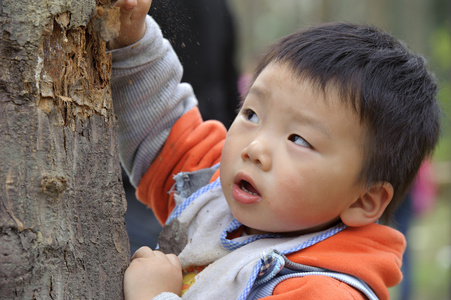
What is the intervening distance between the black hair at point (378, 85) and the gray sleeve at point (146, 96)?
0.24 m

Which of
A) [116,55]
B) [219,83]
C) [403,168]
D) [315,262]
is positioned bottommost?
[219,83]

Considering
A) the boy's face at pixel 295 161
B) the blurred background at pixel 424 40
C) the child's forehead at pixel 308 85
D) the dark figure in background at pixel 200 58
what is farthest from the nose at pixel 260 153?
the blurred background at pixel 424 40

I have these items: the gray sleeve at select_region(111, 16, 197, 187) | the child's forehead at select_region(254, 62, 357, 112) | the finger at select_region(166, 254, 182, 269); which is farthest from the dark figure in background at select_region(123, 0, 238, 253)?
the finger at select_region(166, 254, 182, 269)

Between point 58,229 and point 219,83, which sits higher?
point 58,229

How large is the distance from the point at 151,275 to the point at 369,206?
463 millimetres

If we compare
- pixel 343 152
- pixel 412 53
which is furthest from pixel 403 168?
pixel 412 53

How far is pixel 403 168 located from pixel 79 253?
26.2 inches

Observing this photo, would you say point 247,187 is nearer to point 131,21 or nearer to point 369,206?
point 369,206

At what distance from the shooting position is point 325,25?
134 centimetres

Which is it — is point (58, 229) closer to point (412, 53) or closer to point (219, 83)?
point (412, 53)

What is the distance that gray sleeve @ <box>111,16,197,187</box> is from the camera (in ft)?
4.37

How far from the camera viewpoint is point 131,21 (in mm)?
1237

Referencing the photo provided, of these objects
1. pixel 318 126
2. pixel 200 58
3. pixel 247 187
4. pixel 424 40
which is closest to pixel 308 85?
pixel 318 126

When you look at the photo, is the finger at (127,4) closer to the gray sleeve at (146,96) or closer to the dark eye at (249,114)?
the gray sleeve at (146,96)
